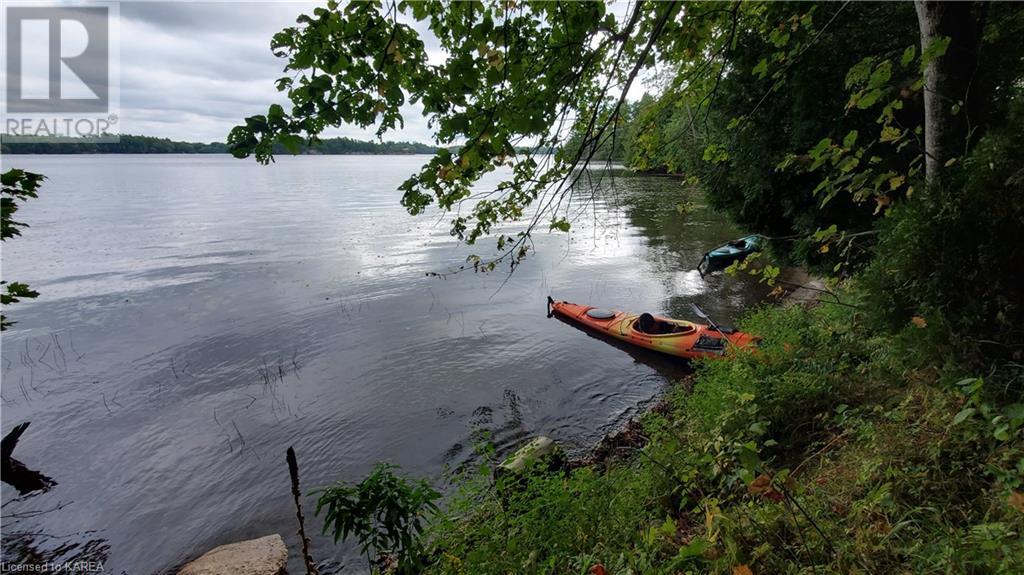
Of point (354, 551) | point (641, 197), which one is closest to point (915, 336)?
point (354, 551)

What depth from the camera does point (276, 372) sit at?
11609mm

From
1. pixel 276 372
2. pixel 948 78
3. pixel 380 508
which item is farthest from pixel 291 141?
pixel 276 372

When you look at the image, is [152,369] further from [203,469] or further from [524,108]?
[524,108]

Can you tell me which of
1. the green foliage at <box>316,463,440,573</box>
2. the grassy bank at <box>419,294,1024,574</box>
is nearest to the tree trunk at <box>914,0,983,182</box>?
the grassy bank at <box>419,294,1024,574</box>

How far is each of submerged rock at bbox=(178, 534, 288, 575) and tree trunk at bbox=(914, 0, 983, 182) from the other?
7999mm

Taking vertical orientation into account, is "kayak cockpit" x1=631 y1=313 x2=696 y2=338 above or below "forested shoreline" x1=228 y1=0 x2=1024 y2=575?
→ below

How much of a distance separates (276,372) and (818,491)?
11678 mm

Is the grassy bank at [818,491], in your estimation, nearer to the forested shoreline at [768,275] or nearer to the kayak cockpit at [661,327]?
the forested shoreline at [768,275]

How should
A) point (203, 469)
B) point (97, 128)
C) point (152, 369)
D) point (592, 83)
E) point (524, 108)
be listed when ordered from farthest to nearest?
point (152, 369) → point (97, 128) → point (203, 469) → point (592, 83) → point (524, 108)

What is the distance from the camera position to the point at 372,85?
6.04ft

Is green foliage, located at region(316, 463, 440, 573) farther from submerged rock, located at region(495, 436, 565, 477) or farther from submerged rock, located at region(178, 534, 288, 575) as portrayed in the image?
submerged rock, located at region(178, 534, 288, 575)

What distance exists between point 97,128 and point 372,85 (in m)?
11.0

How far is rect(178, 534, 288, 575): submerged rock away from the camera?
565cm

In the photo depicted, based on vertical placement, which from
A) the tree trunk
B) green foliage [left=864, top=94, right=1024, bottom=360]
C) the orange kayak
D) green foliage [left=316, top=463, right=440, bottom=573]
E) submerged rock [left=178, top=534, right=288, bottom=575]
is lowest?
submerged rock [left=178, top=534, right=288, bottom=575]
